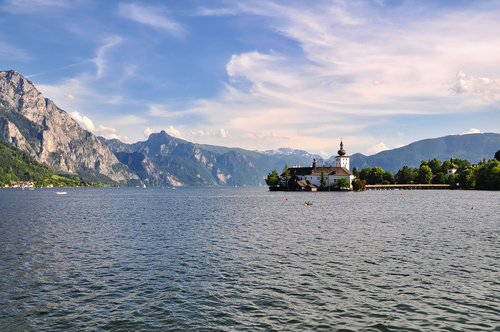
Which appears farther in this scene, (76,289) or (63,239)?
(63,239)

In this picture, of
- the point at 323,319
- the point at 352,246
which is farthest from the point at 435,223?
the point at 323,319

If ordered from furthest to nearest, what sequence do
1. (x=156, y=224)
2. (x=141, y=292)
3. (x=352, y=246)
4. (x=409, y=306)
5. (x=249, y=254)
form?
(x=156, y=224)
(x=352, y=246)
(x=249, y=254)
(x=141, y=292)
(x=409, y=306)

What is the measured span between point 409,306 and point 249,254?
2232 cm

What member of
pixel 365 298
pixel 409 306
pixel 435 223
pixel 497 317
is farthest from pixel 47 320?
pixel 435 223

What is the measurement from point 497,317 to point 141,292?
2448cm

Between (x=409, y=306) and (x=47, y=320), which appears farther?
(x=409, y=306)

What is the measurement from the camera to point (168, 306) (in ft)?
96.3

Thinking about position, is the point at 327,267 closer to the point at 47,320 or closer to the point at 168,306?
the point at 168,306

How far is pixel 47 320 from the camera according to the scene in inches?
1050

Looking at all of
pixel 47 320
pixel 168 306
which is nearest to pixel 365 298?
pixel 168 306

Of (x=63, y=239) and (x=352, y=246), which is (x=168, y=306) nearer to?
(x=352, y=246)

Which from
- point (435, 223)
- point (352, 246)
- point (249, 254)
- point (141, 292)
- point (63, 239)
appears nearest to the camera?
point (141, 292)

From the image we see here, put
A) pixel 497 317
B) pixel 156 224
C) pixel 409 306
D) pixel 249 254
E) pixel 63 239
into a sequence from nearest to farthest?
pixel 497 317 < pixel 409 306 < pixel 249 254 < pixel 63 239 < pixel 156 224

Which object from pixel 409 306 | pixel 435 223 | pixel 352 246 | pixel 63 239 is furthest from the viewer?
pixel 435 223
